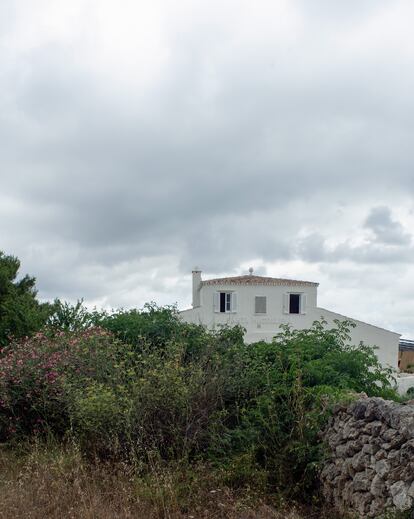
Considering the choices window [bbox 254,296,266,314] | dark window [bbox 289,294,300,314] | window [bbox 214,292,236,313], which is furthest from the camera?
dark window [bbox 289,294,300,314]

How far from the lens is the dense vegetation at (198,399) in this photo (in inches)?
296

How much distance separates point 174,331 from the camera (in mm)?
10734

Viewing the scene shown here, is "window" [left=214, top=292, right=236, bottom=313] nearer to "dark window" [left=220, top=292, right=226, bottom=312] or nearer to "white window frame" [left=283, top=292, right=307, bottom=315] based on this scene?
"dark window" [left=220, top=292, right=226, bottom=312]

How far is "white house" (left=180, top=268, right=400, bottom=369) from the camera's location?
104ft

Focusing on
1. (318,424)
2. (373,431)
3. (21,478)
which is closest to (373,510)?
(373,431)

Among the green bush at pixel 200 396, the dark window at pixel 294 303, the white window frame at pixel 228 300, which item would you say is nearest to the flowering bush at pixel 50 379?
the green bush at pixel 200 396

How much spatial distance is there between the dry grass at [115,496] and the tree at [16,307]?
6.85 metres

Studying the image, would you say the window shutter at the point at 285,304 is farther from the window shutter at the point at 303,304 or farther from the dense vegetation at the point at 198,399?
the dense vegetation at the point at 198,399

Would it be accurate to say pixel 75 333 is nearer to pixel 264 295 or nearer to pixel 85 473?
pixel 85 473

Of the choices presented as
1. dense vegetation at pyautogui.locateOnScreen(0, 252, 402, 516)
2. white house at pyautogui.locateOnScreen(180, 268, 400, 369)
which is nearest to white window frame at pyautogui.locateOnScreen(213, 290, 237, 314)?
white house at pyautogui.locateOnScreen(180, 268, 400, 369)

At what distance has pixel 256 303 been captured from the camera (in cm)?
3206

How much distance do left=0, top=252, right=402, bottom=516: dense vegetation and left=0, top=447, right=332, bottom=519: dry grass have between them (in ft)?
1.02

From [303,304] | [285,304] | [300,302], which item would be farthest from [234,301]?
[303,304]

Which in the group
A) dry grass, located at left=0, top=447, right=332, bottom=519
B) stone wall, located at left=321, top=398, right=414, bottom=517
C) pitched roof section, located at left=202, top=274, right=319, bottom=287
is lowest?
dry grass, located at left=0, top=447, right=332, bottom=519
